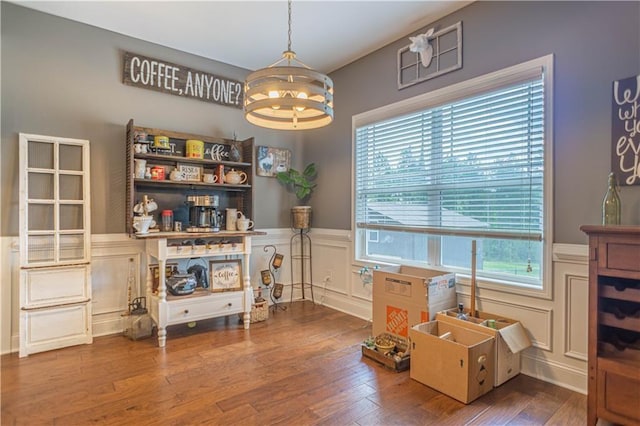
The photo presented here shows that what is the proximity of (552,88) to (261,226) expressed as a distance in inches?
121

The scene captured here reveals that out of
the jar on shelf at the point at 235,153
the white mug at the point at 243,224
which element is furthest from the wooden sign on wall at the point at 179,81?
the white mug at the point at 243,224

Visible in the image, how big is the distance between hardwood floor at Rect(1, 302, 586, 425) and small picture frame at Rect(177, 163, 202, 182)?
1.52 meters

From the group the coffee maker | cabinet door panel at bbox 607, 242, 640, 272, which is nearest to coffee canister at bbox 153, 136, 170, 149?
the coffee maker

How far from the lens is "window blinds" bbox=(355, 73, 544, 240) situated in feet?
8.08

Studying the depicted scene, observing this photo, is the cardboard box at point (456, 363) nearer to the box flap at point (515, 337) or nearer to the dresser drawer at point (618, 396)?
the box flap at point (515, 337)

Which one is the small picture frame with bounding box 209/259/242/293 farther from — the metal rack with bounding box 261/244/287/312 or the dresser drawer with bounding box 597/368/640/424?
the dresser drawer with bounding box 597/368/640/424

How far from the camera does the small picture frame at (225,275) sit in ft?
10.9

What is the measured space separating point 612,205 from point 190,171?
10.9ft

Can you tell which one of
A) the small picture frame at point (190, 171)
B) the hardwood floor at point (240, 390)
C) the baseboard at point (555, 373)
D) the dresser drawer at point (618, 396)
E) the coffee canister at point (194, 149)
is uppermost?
the coffee canister at point (194, 149)

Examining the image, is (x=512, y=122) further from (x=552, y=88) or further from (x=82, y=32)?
(x=82, y=32)

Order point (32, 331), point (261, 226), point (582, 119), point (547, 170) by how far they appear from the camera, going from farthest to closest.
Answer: point (261, 226)
point (32, 331)
point (547, 170)
point (582, 119)

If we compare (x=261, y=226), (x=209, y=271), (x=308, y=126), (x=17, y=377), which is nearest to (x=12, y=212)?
(x=17, y=377)

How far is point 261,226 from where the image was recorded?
417 cm

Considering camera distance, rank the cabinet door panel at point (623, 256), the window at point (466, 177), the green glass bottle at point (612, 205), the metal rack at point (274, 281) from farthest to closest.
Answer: the metal rack at point (274, 281) < the window at point (466, 177) < the green glass bottle at point (612, 205) < the cabinet door panel at point (623, 256)
